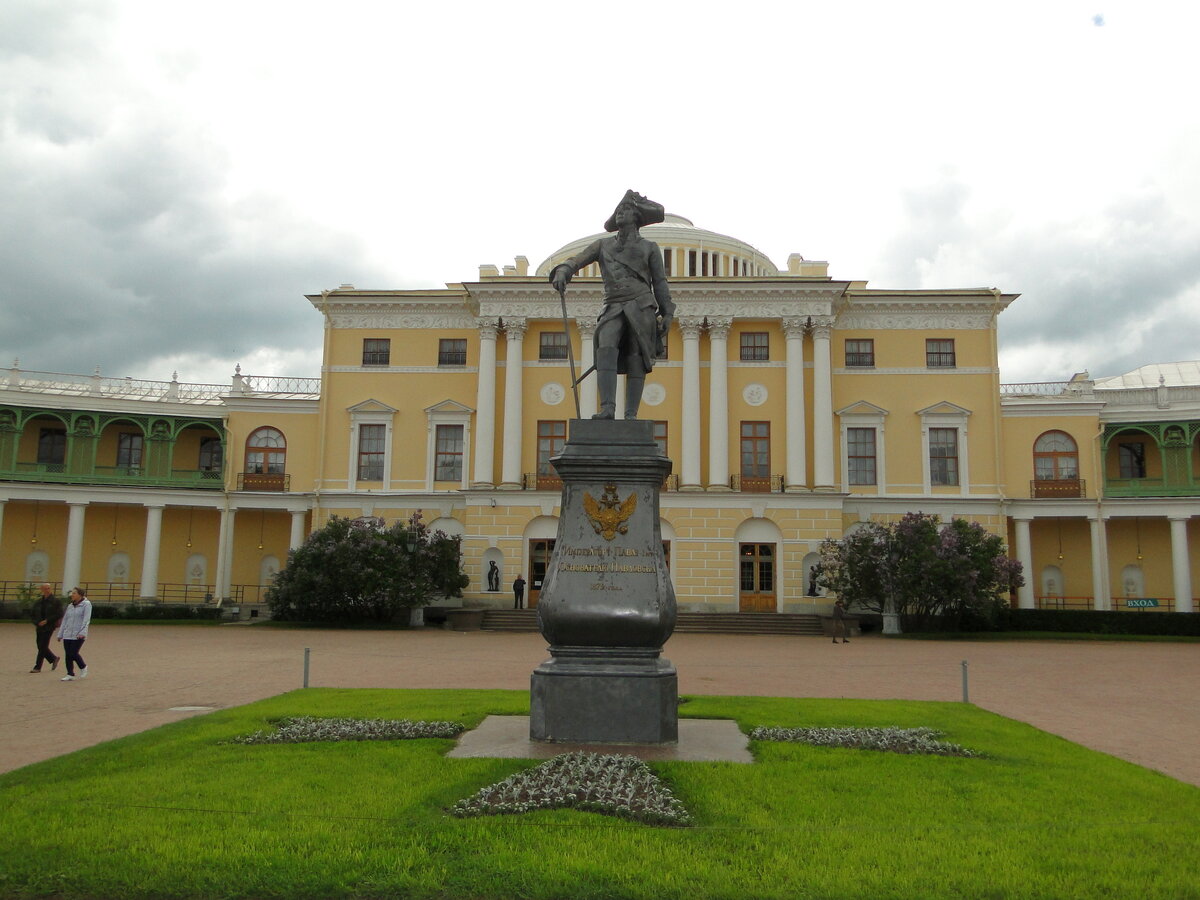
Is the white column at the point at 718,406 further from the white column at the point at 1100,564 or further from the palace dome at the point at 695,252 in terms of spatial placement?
the white column at the point at 1100,564

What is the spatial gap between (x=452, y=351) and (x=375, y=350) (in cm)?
364

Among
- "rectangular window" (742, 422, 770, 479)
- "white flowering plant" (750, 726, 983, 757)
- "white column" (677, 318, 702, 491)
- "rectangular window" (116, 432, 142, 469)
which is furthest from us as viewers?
"rectangular window" (116, 432, 142, 469)

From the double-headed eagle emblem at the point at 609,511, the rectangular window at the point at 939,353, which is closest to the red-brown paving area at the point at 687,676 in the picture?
the double-headed eagle emblem at the point at 609,511

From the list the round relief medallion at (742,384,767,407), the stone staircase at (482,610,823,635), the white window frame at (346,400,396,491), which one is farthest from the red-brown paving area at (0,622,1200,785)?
the round relief medallion at (742,384,767,407)

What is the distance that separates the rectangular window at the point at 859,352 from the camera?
44719mm

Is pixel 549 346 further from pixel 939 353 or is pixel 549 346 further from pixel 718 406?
pixel 939 353

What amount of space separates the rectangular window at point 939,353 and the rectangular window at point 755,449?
8143mm

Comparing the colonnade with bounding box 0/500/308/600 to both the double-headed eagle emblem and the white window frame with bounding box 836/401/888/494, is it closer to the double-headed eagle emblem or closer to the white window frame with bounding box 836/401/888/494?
the white window frame with bounding box 836/401/888/494

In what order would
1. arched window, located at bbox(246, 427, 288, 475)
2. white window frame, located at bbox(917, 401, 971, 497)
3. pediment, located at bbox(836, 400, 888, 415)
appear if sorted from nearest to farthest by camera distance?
white window frame, located at bbox(917, 401, 971, 497), pediment, located at bbox(836, 400, 888, 415), arched window, located at bbox(246, 427, 288, 475)

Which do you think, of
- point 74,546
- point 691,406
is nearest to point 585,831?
point 691,406

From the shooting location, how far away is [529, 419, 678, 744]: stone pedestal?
976 cm

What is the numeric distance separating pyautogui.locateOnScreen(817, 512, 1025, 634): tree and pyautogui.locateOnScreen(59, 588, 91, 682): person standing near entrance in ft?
85.7

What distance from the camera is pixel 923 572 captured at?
34.5 m

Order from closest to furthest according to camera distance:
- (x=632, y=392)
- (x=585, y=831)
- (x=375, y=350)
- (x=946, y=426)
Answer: (x=585, y=831)
(x=632, y=392)
(x=946, y=426)
(x=375, y=350)
